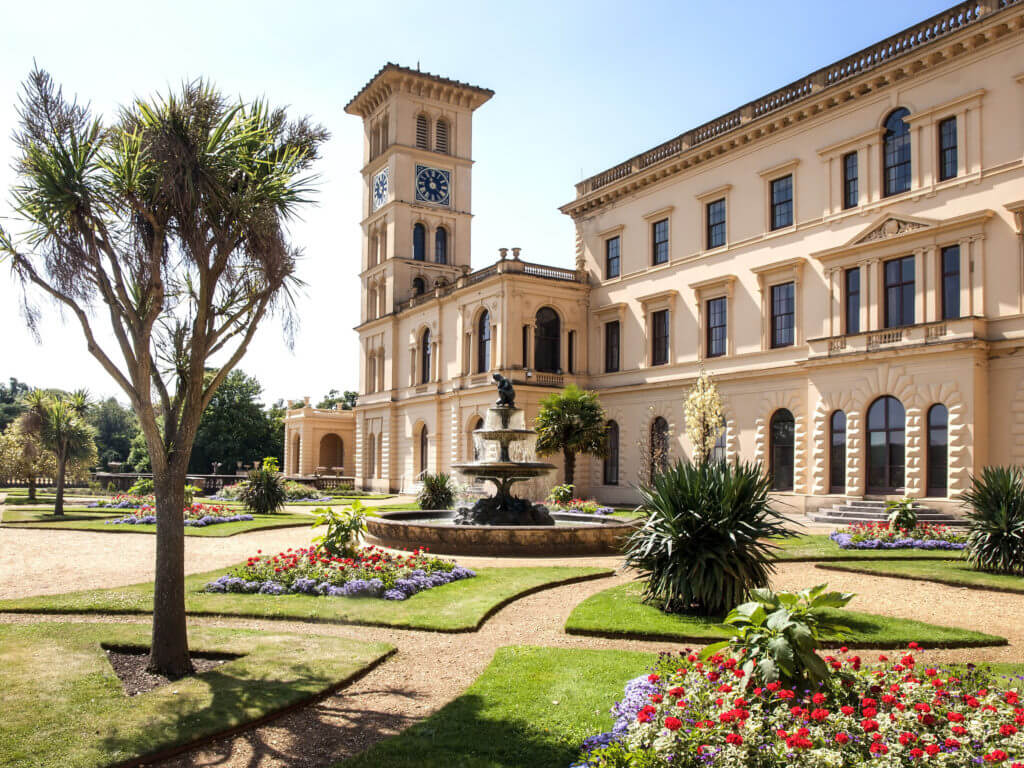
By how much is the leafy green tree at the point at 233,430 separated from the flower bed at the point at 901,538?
57.5 metres

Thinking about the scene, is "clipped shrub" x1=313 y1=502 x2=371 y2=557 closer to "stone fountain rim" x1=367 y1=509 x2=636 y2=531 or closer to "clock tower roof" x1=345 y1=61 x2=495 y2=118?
"stone fountain rim" x1=367 y1=509 x2=636 y2=531

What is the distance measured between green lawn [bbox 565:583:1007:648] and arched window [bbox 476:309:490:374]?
30.1 meters

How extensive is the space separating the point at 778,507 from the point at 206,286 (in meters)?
24.9

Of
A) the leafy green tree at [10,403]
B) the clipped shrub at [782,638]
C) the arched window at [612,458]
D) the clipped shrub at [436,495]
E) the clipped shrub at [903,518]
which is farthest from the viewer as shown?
the leafy green tree at [10,403]

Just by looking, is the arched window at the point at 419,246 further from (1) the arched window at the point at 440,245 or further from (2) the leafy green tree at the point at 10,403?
(2) the leafy green tree at the point at 10,403

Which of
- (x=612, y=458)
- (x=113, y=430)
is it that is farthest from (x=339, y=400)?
(x=612, y=458)

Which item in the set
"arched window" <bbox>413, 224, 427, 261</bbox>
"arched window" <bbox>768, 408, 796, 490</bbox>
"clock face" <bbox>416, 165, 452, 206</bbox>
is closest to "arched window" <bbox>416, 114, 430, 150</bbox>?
"clock face" <bbox>416, 165, 452, 206</bbox>

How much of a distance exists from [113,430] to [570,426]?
84.7 m

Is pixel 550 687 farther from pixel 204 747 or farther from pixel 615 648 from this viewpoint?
pixel 204 747

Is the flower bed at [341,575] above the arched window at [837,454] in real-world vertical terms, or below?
below

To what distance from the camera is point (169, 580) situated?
7137 millimetres

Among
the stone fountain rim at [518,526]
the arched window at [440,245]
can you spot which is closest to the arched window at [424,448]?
the arched window at [440,245]

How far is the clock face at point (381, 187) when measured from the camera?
165 ft

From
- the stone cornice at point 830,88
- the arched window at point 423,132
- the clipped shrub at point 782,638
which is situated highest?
the arched window at point 423,132
